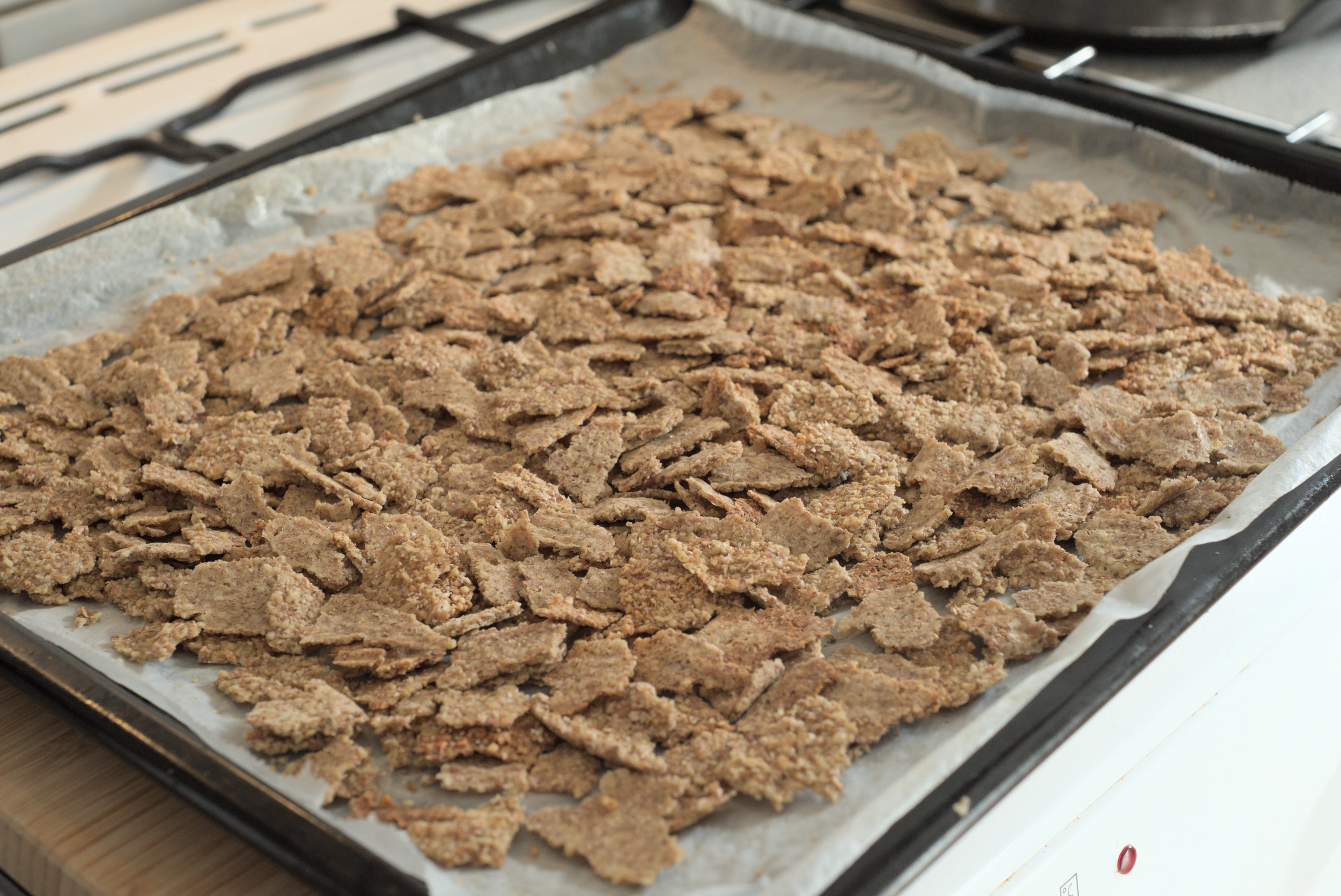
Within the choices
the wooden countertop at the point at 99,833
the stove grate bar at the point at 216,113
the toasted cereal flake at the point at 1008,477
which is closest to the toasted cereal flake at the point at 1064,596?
the toasted cereal flake at the point at 1008,477

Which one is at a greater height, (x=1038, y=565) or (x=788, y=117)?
(x=788, y=117)

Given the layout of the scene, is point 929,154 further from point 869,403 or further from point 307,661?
point 307,661

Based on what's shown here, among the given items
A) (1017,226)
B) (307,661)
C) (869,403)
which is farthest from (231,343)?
(1017,226)

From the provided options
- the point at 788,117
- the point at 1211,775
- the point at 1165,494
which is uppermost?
the point at 788,117

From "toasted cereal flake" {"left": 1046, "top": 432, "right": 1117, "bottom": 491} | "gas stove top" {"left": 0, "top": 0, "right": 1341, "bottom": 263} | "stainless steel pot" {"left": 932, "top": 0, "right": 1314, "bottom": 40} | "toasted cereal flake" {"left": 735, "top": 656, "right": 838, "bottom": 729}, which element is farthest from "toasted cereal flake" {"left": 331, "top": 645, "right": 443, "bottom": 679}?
"stainless steel pot" {"left": 932, "top": 0, "right": 1314, "bottom": 40}

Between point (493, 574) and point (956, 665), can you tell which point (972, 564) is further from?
point (493, 574)

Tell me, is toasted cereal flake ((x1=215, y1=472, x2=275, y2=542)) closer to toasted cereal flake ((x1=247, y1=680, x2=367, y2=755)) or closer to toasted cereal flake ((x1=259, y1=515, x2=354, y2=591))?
toasted cereal flake ((x1=259, y1=515, x2=354, y2=591))

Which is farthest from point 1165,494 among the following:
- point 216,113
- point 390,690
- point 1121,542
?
point 216,113
